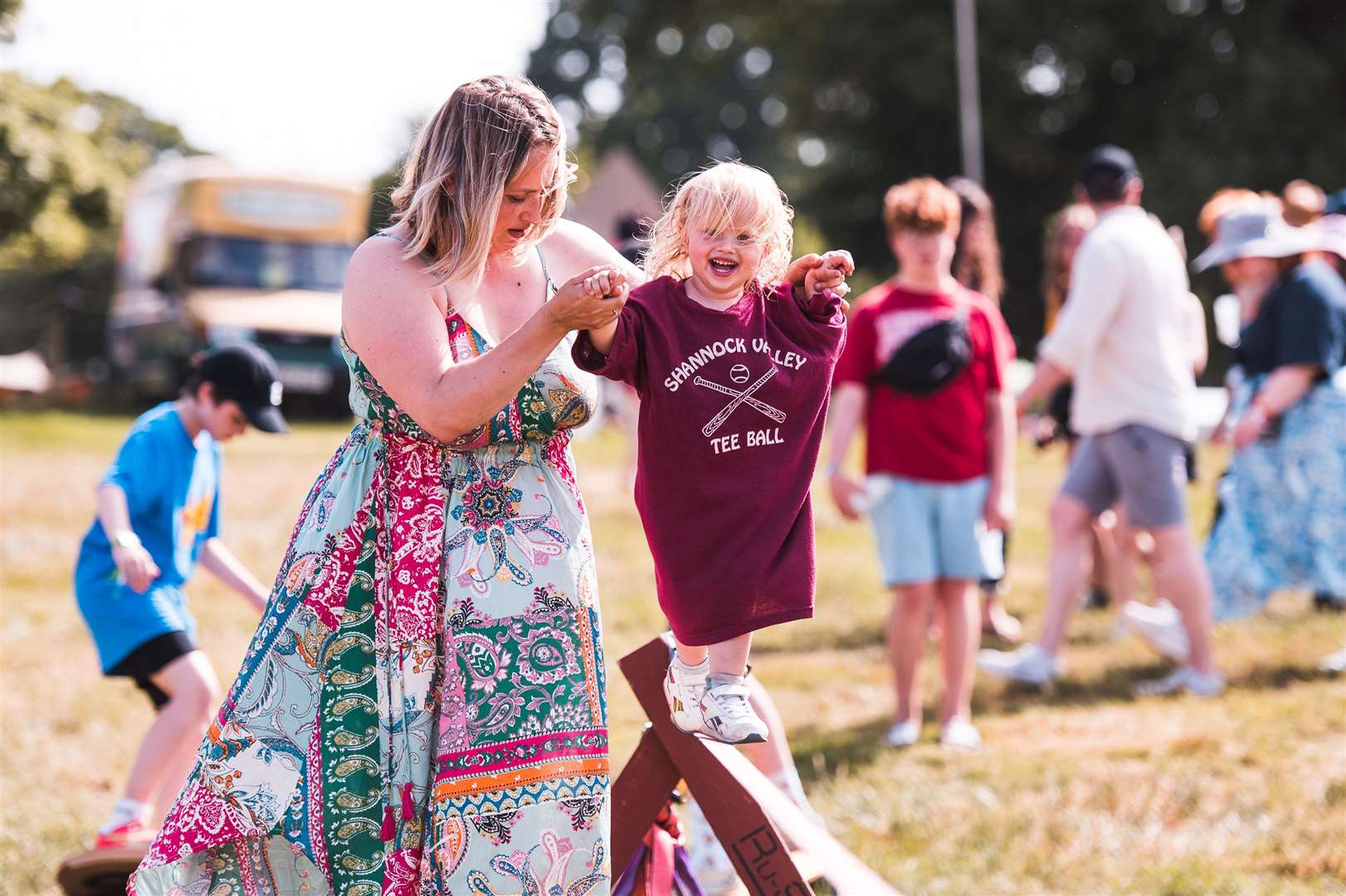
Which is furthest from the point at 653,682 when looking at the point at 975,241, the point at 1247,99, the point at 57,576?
the point at 1247,99

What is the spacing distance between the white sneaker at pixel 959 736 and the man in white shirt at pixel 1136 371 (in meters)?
1.19

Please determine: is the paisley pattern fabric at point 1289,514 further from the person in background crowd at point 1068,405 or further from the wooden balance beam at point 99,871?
the wooden balance beam at point 99,871

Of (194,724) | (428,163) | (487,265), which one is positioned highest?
(428,163)

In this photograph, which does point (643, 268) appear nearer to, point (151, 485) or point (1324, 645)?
point (151, 485)

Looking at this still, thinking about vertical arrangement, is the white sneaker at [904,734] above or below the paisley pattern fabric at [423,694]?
below

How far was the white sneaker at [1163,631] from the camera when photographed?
628 centimetres

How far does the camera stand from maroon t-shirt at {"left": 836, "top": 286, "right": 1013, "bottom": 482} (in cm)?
528

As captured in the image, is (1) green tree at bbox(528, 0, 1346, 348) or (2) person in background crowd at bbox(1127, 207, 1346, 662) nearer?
(2) person in background crowd at bbox(1127, 207, 1346, 662)

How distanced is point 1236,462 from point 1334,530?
565 mm

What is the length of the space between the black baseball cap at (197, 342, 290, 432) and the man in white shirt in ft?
10.6

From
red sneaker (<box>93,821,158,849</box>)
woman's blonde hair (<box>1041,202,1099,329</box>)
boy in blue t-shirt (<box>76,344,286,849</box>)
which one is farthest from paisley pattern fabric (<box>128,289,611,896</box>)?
woman's blonde hair (<box>1041,202,1099,329</box>)

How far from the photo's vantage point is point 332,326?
21.5 metres

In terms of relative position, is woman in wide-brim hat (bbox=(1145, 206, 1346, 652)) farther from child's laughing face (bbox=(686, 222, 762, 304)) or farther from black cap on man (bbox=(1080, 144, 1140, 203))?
child's laughing face (bbox=(686, 222, 762, 304))

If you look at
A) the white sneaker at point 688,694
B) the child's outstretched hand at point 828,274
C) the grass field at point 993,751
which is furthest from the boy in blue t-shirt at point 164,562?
the child's outstretched hand at point 828,274
